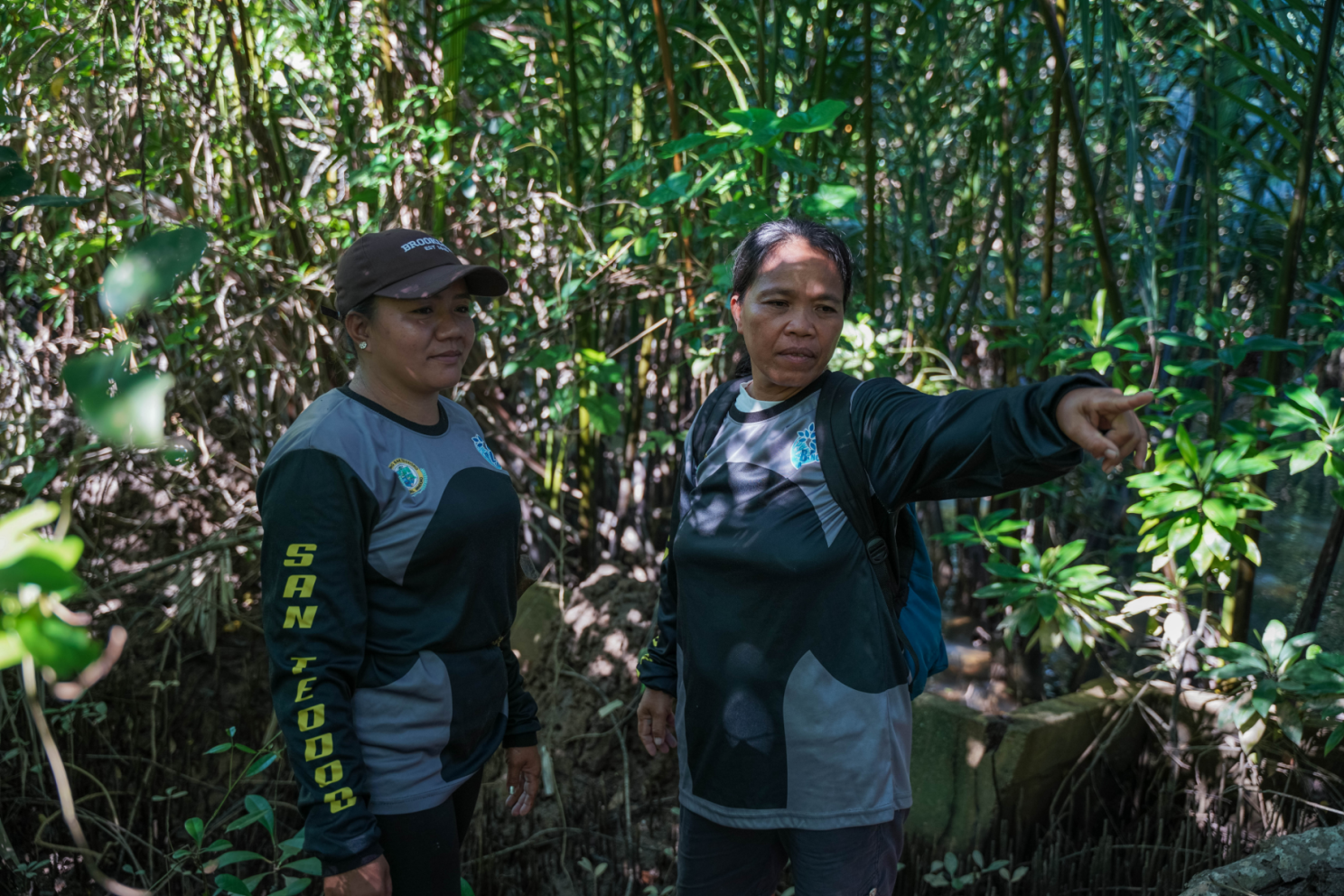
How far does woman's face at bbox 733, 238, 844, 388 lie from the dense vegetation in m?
0.63

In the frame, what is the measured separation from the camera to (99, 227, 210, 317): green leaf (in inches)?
22.8

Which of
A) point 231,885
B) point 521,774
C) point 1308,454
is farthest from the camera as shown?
point 1308,454

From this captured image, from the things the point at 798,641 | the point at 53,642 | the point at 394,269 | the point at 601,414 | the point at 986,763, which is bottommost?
the point at 986,763

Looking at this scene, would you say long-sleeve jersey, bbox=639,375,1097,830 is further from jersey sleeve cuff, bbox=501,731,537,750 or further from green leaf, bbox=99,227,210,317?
green leaf, bbox=99,227,210,317

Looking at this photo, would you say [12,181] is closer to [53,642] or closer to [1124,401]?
[53,642]

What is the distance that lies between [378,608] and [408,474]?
0.66 ft

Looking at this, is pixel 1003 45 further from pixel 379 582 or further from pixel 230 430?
pixel 230 430

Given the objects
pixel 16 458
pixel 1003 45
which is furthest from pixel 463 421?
pixel 1003 45

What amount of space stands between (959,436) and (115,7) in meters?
2.74

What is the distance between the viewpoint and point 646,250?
2.35 metres

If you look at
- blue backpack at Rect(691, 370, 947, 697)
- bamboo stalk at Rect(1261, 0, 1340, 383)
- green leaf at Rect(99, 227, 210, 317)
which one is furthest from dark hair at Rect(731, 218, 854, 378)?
bamboo stalk at Rect(1261, 0, 1340, 383)

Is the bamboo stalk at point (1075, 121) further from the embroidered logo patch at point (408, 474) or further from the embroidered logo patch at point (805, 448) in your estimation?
the embroidered logo patch at point (408, 474)

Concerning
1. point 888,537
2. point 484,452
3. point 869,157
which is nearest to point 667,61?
point 869,157

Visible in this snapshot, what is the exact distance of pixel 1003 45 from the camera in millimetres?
2830
